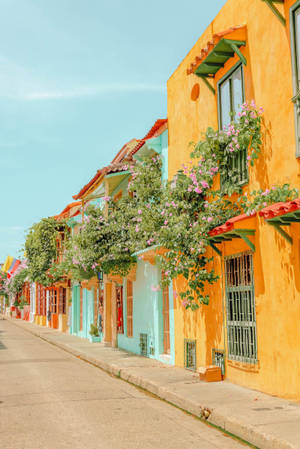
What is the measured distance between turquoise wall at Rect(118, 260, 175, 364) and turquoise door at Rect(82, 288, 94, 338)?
275 inches

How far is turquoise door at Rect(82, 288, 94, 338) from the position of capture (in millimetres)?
25141

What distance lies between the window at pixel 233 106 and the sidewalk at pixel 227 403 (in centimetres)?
399

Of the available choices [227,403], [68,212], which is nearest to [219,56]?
[227,403]

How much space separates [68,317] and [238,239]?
22.7 meters

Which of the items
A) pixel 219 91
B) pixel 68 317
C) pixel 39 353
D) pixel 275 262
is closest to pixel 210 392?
pixel 275 262

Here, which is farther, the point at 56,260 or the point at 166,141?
the point at 56,260

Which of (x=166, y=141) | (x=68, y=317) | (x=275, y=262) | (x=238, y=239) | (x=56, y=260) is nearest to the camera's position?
(x=275, y=262)

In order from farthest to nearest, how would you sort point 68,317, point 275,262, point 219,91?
point 68,317, point 219,91, point 275,262

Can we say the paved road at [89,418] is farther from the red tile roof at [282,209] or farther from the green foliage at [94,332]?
the green foliage at [94,332]

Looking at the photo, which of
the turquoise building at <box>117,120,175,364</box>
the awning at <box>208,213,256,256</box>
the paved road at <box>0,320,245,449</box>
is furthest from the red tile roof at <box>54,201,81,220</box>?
the awning at <box>208,213,256,256</box>

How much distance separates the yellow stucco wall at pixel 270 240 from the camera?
8367 mm

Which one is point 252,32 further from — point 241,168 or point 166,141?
point 166,141

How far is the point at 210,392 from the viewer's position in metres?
9.21

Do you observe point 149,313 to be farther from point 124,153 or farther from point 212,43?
point 212,43
